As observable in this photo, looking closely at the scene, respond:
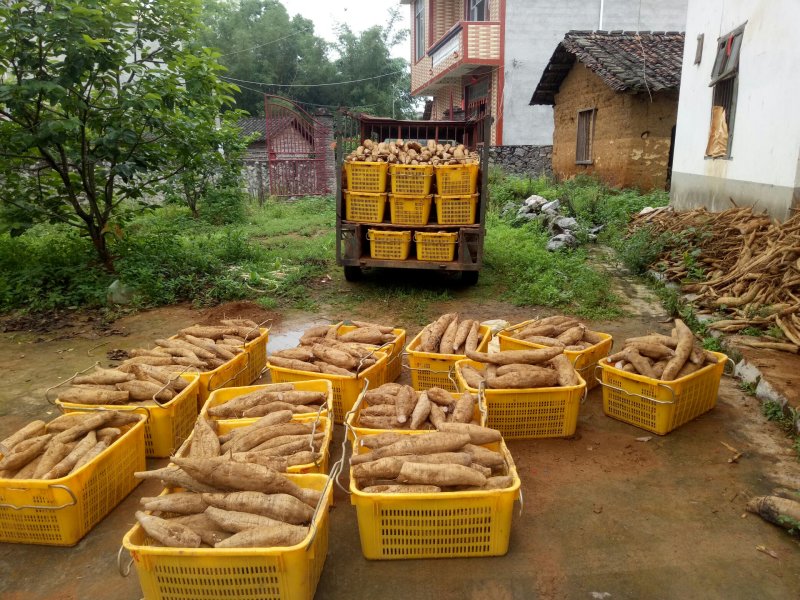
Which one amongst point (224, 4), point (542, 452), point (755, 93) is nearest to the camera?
point (542, 452)

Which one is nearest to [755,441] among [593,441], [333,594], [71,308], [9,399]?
[593,441]

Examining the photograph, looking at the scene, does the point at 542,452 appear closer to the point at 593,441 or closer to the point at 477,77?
the point at 593,441

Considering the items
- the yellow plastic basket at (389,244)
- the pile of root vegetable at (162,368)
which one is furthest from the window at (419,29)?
the pile of root vegetable at (162,368)

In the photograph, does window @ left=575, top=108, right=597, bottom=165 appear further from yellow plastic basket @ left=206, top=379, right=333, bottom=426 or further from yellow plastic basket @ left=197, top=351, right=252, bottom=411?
yellow plastic basket @ left=206, top=379, right=333, bottom=426

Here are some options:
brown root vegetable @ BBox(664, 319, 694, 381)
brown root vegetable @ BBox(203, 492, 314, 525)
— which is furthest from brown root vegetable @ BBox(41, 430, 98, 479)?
brown root vegetable @ BBox(664, 319, 694, 381)

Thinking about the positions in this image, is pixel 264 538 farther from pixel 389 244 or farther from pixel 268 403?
pixel 389 244

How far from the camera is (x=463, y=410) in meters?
3.30

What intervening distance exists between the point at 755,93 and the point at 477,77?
12328 millimetres

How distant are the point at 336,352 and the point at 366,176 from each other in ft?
11.5

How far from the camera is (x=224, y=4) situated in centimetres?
3847

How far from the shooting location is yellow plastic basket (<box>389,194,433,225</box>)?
7.05 metres

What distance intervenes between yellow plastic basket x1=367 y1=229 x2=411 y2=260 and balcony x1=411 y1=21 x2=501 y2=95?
11.7m

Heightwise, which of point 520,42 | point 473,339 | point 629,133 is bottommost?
point 473,339

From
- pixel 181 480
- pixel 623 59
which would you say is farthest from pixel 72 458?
pixel 623 59
